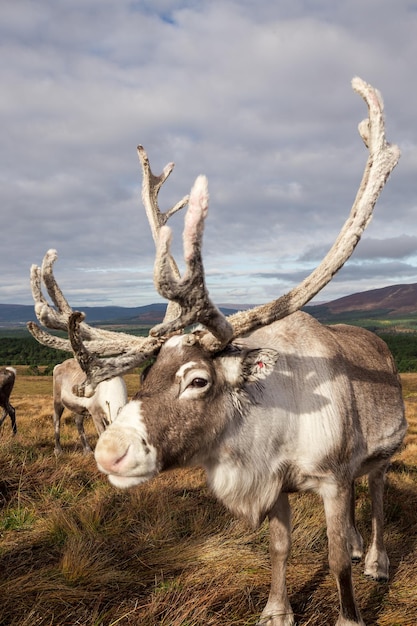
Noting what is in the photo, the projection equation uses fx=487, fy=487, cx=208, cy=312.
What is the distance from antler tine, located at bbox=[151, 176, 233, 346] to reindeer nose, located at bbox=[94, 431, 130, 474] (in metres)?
0.79

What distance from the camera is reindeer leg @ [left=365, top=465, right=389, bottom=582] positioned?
15.8ft

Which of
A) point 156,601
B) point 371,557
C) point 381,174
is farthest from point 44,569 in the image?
point 381,174

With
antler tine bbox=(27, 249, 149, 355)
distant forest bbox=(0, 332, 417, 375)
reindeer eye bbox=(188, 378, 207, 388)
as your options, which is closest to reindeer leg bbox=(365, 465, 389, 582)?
reindeer eye bbox=(188, 378, 207, 388)

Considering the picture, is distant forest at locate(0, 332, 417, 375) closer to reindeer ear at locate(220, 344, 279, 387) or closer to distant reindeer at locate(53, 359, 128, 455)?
distant reindeer at locate(53, 359, 128, 455)

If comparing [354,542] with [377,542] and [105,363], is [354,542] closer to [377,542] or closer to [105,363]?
[377,542]

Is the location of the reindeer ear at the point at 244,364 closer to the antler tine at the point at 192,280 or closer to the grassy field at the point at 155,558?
the antler tine at the point at 192,280

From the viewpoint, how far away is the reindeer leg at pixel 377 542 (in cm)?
482

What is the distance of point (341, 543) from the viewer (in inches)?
148

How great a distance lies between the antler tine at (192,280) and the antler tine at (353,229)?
15.8 inches

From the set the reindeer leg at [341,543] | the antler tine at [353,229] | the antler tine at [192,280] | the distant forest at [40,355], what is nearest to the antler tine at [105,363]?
the antler tine at [192,280]

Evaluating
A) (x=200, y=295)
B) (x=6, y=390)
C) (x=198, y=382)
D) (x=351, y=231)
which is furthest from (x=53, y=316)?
(x=6, y=390)

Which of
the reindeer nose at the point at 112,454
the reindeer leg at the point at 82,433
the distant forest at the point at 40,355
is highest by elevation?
the reindeer nose at the point at 112,454

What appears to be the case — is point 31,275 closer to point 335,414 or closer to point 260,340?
point 260,340

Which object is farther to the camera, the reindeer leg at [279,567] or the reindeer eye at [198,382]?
the reindeer leg at [279,567]
